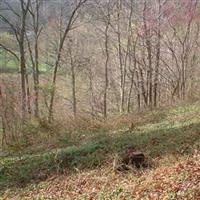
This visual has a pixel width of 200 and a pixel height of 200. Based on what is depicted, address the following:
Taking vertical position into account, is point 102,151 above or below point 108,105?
above

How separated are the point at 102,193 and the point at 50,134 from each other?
7881 mm

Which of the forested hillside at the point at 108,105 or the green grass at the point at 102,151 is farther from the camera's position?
the green grass at the point at 102,151

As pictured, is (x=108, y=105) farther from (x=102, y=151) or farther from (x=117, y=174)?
(x=117, y=174)

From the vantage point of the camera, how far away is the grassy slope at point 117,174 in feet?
24.7

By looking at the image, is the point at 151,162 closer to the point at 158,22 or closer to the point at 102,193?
the point at 102,193

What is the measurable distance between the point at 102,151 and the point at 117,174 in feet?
6.29

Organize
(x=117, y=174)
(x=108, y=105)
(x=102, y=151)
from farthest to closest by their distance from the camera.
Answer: (x=108, y=105), (x=102, y=151), (x=117, y=174)

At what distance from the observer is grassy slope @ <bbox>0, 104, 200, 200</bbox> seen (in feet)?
24.7

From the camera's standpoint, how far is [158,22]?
2094cm

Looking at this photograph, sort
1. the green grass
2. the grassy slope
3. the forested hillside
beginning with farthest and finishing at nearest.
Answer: the green grass
the forested hillside
the grassy slope

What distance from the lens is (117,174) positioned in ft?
30.3

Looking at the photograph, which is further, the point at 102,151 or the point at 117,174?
the point at 102,151

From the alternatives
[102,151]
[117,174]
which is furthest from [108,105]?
[117,174]

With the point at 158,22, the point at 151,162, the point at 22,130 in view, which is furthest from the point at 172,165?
the point at 158,22
